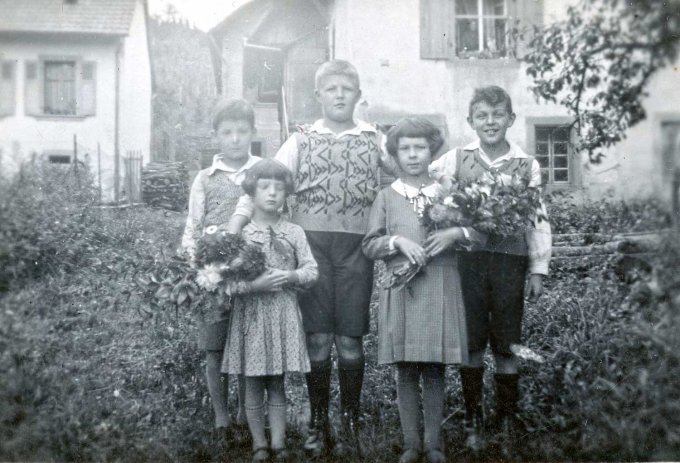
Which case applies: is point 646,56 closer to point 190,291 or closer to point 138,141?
point 190,291

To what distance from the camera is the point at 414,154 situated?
3.23 m

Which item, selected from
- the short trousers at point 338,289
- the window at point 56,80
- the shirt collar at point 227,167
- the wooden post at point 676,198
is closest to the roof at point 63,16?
the window at point 56,80

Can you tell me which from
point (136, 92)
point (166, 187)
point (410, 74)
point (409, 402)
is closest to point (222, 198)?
point (409, 402)

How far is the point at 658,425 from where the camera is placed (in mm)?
3086

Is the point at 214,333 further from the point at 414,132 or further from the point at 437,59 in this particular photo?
the point at 437,59

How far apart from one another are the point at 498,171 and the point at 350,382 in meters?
1.44

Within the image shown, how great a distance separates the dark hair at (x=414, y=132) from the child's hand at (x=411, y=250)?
573mm

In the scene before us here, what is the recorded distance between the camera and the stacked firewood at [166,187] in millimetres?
6855

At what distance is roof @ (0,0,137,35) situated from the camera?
156 inches

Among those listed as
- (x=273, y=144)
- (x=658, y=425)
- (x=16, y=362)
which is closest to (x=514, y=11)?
(x=273, y=144)

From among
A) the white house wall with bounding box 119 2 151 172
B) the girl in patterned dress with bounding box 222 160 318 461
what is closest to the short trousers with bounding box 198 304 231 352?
the girl in patterned dress with bounding box 222 160 318 461

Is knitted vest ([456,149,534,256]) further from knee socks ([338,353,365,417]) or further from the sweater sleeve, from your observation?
knee socks ([338,353,365,417])

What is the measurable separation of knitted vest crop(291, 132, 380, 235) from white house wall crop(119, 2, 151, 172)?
578 centimetres

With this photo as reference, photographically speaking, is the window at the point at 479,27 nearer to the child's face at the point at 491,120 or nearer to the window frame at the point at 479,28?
the window frame at the point at 479,28
